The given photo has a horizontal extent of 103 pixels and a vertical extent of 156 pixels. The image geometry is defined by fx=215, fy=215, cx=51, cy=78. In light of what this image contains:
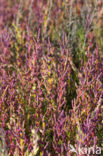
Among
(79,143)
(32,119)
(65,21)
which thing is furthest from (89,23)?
(79,143)

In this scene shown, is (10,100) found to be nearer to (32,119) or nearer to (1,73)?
(32,119)

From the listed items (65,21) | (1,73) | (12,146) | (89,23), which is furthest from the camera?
(65,21)

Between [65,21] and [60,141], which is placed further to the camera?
[65,21]

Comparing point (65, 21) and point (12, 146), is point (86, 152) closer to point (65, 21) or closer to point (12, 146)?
point (12, 146)

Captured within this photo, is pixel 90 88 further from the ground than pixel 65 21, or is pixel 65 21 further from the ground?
pixel 65 21

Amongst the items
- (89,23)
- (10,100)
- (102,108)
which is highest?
(89,23)

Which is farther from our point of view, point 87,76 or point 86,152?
point 87,76

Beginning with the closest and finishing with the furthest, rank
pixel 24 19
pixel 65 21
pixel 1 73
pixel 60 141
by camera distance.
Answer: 1. pixel 60 141
2. pixel 1 73
3. pixel 65 21
4. pixel 24 19

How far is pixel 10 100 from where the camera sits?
172 centimetres

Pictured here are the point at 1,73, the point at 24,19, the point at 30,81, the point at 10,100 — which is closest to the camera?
the point at 10,100

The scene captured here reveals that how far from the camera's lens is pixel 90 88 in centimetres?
181

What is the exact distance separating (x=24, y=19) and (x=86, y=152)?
2.30 meters

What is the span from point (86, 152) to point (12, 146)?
0.50 metres

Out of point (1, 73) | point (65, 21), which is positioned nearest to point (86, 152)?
point (1, 73)
